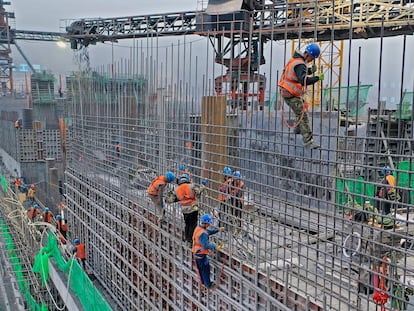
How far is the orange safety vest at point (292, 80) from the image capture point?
4.72 meters

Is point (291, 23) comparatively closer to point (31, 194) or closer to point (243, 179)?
point (243, 179)

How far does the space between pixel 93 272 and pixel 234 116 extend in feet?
24.1

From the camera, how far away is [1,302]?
12281 millimetres

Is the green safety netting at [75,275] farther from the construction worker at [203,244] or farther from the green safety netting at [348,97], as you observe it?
the green safety netting at [348,97]

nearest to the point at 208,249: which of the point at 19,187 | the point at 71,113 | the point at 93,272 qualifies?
the point at 93,272

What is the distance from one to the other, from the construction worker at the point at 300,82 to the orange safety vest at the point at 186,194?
77.6 inches

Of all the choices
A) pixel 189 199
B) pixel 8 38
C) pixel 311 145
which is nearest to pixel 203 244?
pixel 189 199

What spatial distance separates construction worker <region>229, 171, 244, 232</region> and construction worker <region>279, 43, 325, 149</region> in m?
1.47

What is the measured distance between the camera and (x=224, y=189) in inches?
264

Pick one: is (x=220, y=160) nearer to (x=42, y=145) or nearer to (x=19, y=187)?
(x=19, y=187)

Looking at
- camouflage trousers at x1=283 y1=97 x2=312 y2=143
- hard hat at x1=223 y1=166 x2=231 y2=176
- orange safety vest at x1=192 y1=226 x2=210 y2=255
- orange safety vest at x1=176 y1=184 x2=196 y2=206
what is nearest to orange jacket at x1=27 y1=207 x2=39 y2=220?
orange safety vest at x1=176 y1=184 x2=196 y2=206

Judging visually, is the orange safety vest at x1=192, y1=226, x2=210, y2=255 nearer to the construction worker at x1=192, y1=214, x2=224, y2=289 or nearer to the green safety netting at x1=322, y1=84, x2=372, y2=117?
the construction worker at x1=192, y1=214, x2=224, y2=289

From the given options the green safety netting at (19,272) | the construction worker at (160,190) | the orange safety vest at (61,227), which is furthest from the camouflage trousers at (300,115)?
the orange safety vest at (61,227)

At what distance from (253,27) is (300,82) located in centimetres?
411
